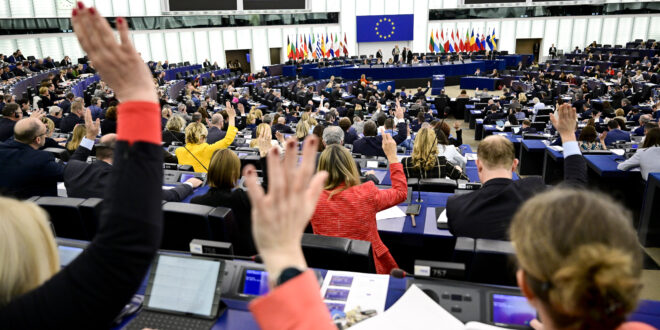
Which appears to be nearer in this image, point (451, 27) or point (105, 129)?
point (105, 129)

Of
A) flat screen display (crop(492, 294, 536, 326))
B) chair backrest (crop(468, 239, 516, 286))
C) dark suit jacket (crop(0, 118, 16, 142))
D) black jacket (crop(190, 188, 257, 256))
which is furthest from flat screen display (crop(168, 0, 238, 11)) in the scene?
flat screen display (crop(492, 294, 536, 326))

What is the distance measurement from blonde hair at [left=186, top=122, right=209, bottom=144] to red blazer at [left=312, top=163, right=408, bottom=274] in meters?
2.84

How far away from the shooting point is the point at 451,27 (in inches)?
1146

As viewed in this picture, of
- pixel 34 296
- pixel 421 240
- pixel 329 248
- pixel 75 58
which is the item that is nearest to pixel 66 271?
pixel 34 296

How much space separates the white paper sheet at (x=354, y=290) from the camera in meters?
1.75

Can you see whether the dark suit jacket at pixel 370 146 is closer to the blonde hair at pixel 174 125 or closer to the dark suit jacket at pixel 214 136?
the dark suit jacket at pixel 214 136

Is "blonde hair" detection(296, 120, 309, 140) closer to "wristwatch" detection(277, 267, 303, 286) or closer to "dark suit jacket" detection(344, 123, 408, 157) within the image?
"dark suit jacket" detection(344, 123, 408, 157)

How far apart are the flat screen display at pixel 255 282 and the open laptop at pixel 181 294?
134 millimetres

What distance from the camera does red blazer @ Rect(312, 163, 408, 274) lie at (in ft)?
9.21

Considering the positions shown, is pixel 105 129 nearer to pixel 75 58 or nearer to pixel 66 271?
pixel 66 271

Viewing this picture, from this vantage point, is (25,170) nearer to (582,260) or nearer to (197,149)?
(197,149)

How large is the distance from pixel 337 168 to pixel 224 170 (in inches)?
33.9

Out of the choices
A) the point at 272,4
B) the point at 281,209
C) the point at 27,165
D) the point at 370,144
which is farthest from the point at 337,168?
the point at 272,4

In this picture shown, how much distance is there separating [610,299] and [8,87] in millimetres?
14604
